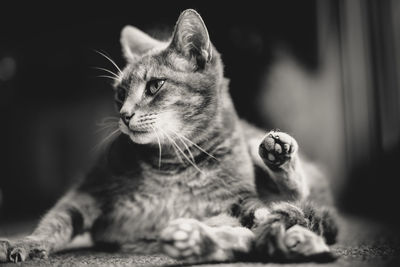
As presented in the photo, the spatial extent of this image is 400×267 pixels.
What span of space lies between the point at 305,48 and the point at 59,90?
1681 millimetres

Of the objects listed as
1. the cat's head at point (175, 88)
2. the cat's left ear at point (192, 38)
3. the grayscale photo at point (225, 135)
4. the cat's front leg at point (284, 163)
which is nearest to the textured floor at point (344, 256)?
the grayscale photo at point (225, 135)

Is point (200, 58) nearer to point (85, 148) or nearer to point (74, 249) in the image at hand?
point (74, 249)

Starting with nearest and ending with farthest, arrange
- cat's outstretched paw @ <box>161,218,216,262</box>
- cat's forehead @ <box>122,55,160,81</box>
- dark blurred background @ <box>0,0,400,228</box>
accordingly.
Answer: cat's outstretched paw @ <box>161,218,216,262</box>
cat's forehead @ <box>122,55,160,81</box>
dark blurred background @ <box>0,0,400,228</box>

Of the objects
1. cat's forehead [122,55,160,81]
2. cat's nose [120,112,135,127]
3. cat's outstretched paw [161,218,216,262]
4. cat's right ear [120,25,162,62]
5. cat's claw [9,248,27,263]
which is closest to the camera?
cat's outstretched paw [161,218,216,262]

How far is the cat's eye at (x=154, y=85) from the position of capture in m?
1.17

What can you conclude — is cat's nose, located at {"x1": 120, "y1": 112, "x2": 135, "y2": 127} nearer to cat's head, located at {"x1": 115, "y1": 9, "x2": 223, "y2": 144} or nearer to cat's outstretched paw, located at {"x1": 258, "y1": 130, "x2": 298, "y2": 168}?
cat's head, located at {"x1": 115, "y1": 9, "x2": 223, "y2": 144}

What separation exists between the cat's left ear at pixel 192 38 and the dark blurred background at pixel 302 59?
219mm

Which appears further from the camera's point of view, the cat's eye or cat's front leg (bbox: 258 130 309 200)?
the cat's eye

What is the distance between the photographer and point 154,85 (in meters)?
1.19

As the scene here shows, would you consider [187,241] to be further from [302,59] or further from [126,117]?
[302,59]

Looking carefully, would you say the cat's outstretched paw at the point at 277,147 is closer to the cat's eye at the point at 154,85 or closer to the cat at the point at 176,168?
the cat at the point at 176,168

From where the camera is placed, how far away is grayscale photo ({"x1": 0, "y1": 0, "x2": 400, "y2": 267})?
3.23 feet

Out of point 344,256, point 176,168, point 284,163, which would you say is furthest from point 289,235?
point 176,168

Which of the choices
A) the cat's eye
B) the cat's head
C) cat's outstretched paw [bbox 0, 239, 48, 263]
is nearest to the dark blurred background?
the cat's head
